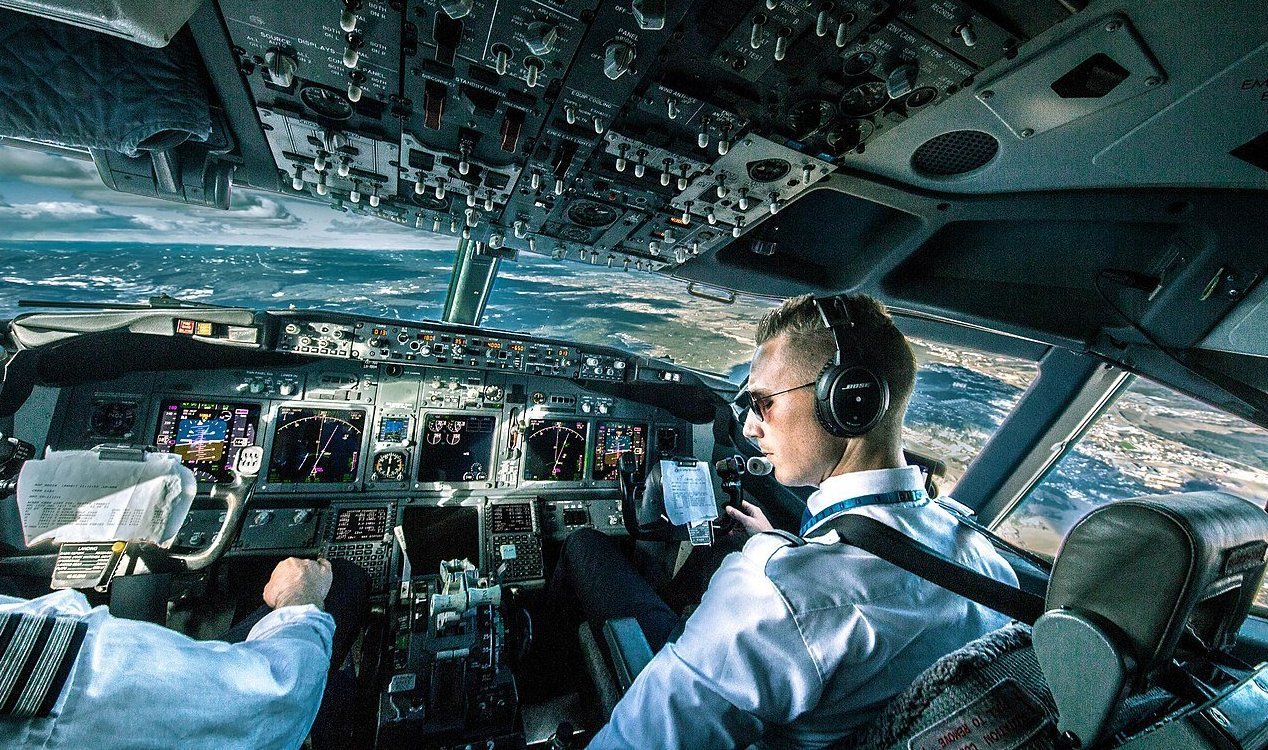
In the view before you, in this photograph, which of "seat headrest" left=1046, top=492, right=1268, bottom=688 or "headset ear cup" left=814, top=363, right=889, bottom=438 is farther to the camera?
"headset ear cup" left=814, top=363, right=889, bottom=438

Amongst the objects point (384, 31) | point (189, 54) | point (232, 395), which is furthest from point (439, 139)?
point (232, 395)

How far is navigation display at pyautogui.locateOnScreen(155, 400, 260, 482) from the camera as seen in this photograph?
2.77m

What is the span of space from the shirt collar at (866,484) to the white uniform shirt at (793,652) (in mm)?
218

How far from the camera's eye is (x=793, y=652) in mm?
813

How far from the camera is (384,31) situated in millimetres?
1176

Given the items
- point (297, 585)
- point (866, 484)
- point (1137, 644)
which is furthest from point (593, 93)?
point (297, 585)

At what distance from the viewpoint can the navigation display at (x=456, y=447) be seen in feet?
11.0

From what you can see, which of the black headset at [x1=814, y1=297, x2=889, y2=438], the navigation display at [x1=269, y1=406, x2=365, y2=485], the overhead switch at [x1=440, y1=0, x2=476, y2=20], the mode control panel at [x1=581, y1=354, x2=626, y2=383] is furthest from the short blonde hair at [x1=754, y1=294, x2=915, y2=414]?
the navigation display at [x1=269, y1=406, x2=365, y2=485]

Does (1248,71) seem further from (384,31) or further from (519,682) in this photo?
(519,682)

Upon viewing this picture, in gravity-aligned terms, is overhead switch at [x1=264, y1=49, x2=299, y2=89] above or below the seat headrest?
Answer: above

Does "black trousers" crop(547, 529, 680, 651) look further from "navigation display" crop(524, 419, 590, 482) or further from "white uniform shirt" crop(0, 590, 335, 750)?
"white uniform shirt" crop(0, 590, 335, 750)

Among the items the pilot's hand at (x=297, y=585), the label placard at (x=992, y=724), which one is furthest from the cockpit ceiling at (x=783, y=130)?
the pilot's hand at (x=297, y=585)

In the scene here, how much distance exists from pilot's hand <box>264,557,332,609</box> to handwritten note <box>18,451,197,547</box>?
1.04 feet

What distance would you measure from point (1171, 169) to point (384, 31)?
98.8 inches
